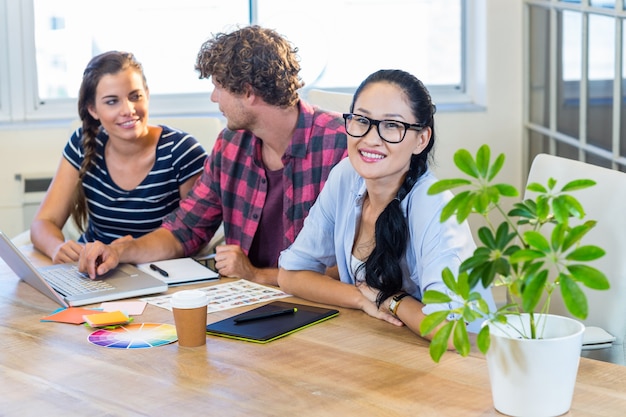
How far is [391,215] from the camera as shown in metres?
2.04

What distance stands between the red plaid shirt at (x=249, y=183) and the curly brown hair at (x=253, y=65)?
94 mm

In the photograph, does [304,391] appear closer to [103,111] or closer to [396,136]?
[396,136]

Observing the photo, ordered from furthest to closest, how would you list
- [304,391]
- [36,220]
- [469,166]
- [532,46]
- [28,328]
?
1. [532,46]
2. [36,220]
3. [28,328]
4. [304,391]
5. [469,166]

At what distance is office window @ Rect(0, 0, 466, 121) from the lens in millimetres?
3889

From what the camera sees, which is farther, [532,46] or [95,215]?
[532,46]

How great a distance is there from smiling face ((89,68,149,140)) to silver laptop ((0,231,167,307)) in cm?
63

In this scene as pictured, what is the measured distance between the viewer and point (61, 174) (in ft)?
9.98

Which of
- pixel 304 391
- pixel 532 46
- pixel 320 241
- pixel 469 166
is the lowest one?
pixel 304 391

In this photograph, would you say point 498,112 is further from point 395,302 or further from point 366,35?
point 395,302

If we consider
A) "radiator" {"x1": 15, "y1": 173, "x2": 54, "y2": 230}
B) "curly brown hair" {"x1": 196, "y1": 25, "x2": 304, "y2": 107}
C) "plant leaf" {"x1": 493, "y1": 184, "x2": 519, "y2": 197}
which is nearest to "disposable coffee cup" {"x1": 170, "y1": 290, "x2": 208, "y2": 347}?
"plant leaf" {"x1": 493, "y1": 184, "x2": 519, "y2": 197}

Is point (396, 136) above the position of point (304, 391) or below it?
above

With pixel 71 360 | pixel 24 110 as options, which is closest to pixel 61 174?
pixel 24 110

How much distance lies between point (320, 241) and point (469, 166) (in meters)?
0.91

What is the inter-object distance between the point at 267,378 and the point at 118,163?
1.56 meters
